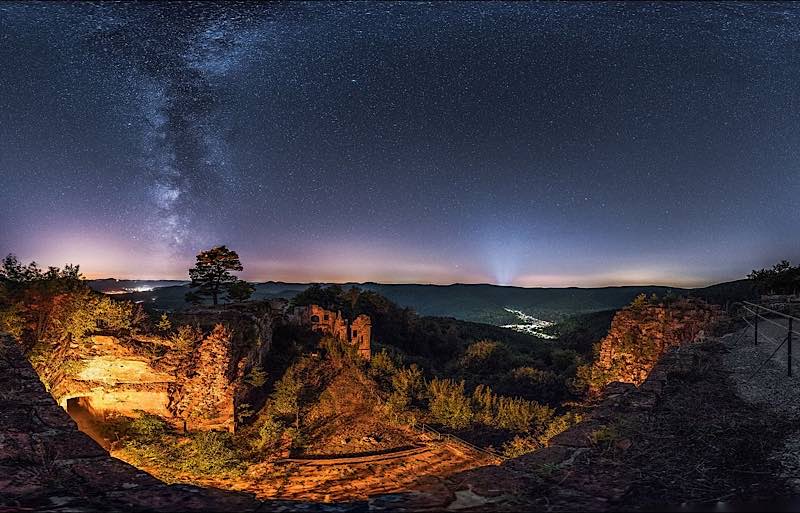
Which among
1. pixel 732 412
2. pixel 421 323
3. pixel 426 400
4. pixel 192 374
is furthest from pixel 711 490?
pixel 421 323

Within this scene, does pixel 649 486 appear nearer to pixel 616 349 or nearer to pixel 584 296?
pixel 616 349

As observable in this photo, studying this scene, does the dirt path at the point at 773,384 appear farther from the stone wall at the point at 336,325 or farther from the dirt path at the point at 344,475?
the stone wall at the point at 336,325

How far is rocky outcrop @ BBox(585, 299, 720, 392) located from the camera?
72.9 ft

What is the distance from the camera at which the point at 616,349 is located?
23.9 m

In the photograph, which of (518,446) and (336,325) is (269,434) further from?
(336,325)

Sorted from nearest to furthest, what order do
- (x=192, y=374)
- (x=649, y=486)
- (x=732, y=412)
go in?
1. (x=649, y=486)
2. (x=732, y=412)
3. (x=192, y=374)

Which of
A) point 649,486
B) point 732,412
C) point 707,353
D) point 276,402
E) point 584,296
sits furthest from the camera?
point 584,296

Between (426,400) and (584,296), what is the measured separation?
10436 centimetres

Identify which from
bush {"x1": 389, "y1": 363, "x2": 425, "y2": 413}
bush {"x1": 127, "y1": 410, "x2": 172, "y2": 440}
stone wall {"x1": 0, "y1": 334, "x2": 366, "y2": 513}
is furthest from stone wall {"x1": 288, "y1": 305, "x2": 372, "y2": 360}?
stone wall {"x1": 0, "y1": 334, "x2": 366, "y2": 513}

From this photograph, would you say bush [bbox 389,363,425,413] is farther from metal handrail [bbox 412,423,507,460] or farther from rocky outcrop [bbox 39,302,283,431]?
rocky outcrop [bbox 39,302,283,431]

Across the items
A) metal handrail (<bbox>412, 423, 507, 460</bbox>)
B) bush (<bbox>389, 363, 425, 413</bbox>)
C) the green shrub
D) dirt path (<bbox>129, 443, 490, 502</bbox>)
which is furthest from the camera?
bush (<bbox>389, 363, 425, 413</bbox>)

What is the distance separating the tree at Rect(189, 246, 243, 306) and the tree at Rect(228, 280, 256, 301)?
0.41 meters

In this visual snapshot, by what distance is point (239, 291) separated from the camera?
32.1 metres

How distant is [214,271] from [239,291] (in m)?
2.36
